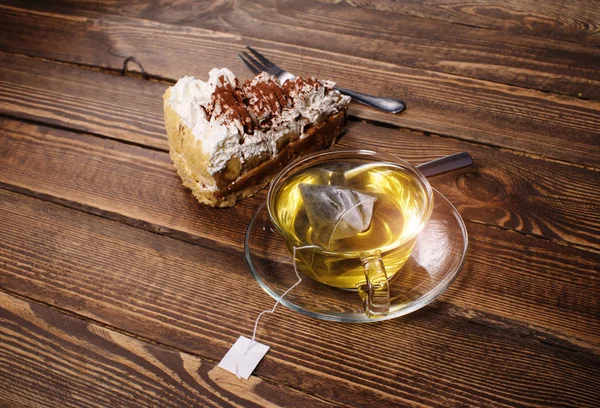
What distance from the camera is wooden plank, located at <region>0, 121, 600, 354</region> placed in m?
0.84

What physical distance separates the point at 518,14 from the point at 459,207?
33.2 inches

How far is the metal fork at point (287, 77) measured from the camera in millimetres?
1251

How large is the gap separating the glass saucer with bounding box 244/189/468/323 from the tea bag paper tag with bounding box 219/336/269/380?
0.25 ft

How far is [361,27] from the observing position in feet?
5.06

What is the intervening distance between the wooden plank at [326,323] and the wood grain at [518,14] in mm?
814

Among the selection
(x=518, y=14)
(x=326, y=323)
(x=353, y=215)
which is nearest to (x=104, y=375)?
(x=326, y=323)

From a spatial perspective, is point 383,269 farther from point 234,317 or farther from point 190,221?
point 190,221

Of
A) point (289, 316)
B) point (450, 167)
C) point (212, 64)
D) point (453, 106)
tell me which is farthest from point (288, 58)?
point (289, 316)

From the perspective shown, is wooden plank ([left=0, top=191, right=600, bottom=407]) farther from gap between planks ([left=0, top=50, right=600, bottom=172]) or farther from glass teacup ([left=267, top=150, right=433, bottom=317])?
gap between planks ([left=0, top=50, right=600, bottom=172])

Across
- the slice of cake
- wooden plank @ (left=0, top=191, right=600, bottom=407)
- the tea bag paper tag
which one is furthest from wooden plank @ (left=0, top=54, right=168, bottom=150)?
the tea bag paper tag

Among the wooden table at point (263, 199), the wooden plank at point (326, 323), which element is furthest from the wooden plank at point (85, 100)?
the wooden plank at point (326, 323)

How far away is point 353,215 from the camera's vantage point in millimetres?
834

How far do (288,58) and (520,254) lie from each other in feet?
2.63

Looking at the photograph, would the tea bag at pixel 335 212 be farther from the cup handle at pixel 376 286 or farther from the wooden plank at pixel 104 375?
the wooden plank at pixel 104 375
